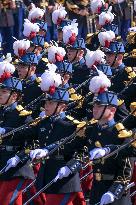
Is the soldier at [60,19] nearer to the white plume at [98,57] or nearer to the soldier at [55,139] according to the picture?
the white plume at [98,57]

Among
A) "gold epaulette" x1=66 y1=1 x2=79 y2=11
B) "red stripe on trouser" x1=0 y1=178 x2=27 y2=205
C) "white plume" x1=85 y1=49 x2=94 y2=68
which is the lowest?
"red stripe on trouser" x1=0 y1=178 x2=27 y2=205

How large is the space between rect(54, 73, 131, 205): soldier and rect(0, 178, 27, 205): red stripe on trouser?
41.0 inches

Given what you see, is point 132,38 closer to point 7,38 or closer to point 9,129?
point 9,129

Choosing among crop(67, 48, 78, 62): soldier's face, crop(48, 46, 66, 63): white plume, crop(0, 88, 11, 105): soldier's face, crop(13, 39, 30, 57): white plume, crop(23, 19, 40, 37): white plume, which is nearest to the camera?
crop(0, 88, 11, 105): soldier's face

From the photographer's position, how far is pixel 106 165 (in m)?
10.3

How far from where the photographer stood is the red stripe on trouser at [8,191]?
11.3m

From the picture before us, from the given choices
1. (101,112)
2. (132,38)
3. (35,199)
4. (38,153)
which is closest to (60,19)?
(132,38)

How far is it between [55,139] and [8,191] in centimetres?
104

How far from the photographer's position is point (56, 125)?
11.2 metres

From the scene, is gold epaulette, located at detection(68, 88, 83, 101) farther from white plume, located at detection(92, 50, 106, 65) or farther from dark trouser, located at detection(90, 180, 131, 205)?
dark trouser, located at detection(90, 180, 131, 205)

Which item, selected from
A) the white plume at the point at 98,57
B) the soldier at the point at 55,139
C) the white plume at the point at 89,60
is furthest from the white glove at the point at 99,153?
the white plume at the point at 89,60

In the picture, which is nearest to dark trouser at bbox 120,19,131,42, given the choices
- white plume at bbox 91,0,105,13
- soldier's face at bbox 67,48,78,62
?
white plume at bbox 91,0,105,13

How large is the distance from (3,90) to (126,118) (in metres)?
1.90

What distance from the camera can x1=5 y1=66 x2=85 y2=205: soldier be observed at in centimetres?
1090
